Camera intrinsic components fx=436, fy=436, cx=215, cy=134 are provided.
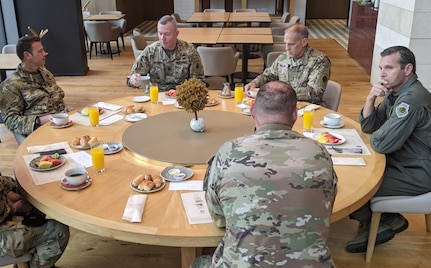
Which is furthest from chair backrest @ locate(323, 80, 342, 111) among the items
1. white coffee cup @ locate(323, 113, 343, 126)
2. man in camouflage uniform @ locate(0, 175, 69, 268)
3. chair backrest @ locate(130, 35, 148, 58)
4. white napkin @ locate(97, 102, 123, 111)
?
chair backrest @ locate(130, 35, 148, 58)

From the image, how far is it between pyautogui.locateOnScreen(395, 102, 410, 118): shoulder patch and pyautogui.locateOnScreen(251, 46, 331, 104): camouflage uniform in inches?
45.8

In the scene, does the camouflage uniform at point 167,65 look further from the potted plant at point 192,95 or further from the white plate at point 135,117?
the potted plant at point 192,95

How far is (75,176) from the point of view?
2.23 meters

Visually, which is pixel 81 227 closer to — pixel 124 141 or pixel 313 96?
pixel 124 141

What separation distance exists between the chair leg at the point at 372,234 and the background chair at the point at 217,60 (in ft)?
11.1

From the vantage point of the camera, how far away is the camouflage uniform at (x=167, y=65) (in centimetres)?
434

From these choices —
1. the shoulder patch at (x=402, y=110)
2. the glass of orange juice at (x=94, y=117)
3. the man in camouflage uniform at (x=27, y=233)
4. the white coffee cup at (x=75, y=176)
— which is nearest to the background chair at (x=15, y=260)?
the man in camouflage uniform at (x=27, y=233)

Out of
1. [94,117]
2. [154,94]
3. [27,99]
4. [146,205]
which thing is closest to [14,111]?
[27,99]

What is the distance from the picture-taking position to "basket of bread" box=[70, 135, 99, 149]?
8.82 feet

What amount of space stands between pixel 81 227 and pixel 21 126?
1.76 m

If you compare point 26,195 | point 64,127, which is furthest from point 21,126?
point 26,195

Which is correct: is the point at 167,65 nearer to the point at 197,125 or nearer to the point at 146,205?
the point at 197,125

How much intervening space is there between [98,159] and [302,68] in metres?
2.23

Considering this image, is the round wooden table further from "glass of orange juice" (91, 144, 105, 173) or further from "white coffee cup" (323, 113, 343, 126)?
→ "white coffee cup" (323, 113, 343, 126)
